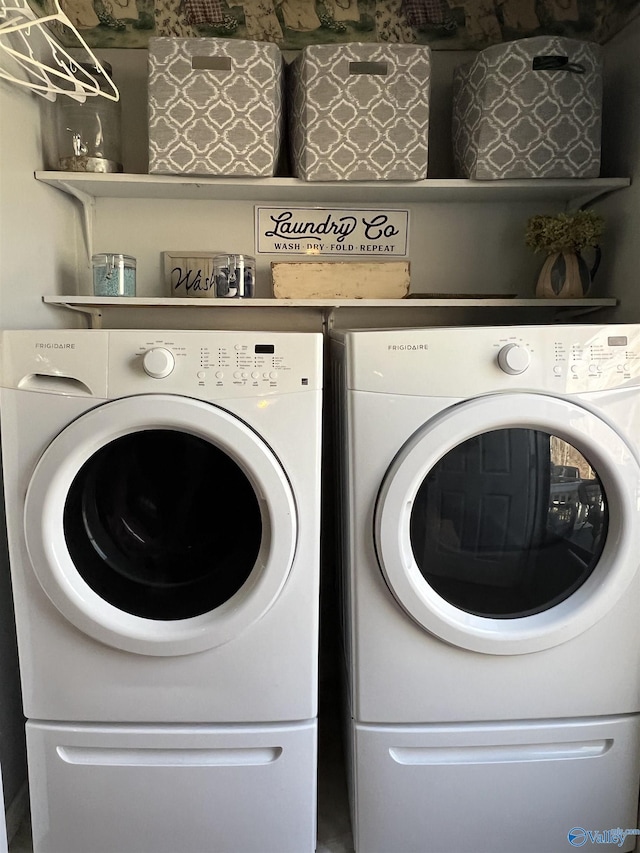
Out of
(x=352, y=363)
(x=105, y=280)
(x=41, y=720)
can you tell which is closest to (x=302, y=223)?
(x=105, y=280)

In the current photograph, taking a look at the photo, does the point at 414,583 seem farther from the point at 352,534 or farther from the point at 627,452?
the point at 627,452

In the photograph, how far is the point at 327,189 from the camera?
1.59 m

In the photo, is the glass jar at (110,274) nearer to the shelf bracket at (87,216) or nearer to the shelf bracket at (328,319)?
the shelf bracket at (87,216)

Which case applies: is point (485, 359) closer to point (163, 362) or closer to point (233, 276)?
point (163, 362)

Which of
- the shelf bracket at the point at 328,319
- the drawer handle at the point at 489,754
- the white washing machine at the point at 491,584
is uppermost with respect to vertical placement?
the shelf bracket at the point at 328,319

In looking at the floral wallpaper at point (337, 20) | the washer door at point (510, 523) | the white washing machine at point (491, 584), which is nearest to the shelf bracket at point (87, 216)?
the floral wallpaper at point (337, 20)

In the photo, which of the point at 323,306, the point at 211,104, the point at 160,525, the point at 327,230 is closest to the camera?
the point at 160,525

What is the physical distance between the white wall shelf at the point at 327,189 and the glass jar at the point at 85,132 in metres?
0.04

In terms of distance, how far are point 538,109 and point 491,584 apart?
3.75ft

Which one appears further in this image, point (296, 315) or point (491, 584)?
point (296, 315)

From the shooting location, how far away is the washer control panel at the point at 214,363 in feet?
3.77

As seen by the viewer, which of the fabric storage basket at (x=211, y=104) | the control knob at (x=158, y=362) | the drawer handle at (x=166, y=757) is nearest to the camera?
the control knob at (x=158, y=362)

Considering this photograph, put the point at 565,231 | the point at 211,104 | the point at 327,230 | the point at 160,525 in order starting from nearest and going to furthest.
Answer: the point at 160,525, the point at 211,104, the point at 565,231, the point at 327,230

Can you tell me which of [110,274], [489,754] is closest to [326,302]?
[110,274]
